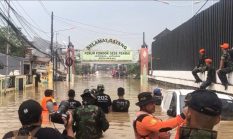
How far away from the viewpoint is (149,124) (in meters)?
5.91

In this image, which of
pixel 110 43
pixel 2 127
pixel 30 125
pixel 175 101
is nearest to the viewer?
pixel 30 125

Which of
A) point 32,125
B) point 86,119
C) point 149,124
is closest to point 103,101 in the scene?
point 86,119

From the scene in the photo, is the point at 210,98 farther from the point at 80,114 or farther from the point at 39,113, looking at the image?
the point at 80,114

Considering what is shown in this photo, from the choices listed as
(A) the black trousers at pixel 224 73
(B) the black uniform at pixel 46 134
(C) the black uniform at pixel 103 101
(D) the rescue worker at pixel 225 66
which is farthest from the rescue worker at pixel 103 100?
(B) the black uniform at pixel 46 134

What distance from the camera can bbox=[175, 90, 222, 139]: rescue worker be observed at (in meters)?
3.59

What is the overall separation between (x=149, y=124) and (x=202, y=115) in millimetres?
2327

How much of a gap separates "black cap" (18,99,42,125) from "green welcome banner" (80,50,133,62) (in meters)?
37.8

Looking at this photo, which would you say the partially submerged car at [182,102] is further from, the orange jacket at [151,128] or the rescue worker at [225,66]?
the rescue worker at [225,66]

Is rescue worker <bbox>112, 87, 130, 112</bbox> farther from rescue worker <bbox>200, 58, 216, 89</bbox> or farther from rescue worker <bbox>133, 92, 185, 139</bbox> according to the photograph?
rescue worker <bbox>133, 92, 185, 139</bbox>

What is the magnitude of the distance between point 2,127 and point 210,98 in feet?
39.4

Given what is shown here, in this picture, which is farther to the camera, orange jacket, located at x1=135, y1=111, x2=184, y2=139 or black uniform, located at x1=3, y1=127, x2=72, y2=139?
orange jacket, located at x1=135, y1=111, x2=184, y2=139

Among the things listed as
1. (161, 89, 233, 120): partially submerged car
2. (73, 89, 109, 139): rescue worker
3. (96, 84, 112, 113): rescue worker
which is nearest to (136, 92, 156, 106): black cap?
(73, 89, 109, 139): rescue worker

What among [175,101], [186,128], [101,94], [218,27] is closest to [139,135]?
[186,128]

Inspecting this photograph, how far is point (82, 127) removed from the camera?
965 centimetres
